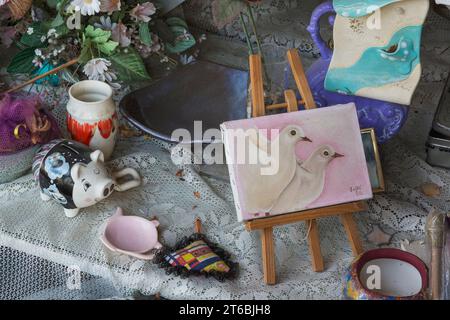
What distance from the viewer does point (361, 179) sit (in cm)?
102

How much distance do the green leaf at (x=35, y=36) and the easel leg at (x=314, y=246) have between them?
62 cm

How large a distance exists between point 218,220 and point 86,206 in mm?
222

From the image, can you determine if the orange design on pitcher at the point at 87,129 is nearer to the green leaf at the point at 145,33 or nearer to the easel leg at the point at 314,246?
the green leaf at the point at 145,33

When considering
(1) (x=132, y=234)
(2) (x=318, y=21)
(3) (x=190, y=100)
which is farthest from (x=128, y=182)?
(2) (x=318, y=21)

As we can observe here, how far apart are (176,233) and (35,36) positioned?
0.48 m

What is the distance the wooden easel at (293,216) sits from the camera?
1004mm

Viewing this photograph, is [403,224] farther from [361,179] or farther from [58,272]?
[58,272]

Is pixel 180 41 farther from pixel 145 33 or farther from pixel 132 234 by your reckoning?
pixel 132 234

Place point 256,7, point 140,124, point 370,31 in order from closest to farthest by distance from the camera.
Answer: point 370,31, point 140,124, point 256,7

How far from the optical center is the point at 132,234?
3.69ft

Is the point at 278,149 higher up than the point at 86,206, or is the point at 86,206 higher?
the point at 278,149

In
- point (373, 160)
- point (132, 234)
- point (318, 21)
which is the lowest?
point (132, 234)

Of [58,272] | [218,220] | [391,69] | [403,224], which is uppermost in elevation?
[391,69]

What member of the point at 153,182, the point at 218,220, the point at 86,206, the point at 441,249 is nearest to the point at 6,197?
the point at 86,206
